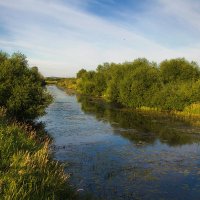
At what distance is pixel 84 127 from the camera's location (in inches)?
1446

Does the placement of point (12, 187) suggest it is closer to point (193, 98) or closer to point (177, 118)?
point (177, 118)

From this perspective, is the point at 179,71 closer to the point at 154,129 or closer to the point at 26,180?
the point at 154,129

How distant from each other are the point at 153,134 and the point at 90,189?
17.6m

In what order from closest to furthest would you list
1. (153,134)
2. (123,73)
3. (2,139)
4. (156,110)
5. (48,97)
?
(2,139) → (153,134) → (48,97) → (156,110) → (123,73)

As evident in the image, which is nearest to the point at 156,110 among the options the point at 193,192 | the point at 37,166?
the point at 193,192

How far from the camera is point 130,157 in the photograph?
77.8 ft

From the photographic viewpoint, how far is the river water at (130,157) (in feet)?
56.3

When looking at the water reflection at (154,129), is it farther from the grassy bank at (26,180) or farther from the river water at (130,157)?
the grassy bank at (26,180)

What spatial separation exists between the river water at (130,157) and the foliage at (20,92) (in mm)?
2858

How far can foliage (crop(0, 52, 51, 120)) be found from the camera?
32.3 meters

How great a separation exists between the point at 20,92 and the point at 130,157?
556 inches

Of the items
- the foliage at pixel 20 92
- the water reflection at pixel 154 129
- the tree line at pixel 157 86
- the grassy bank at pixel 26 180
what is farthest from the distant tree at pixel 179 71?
the grassy bank at pixel 26 180

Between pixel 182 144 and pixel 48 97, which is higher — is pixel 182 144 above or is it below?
below

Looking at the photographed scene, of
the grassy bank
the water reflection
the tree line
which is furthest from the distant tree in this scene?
the grassy bank
